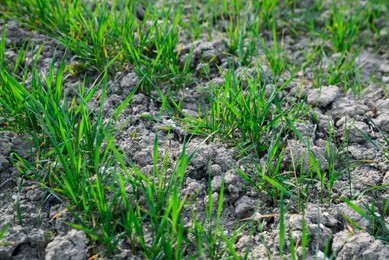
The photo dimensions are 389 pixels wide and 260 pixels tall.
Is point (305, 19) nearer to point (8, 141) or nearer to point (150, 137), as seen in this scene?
Answer: point (150, 137)

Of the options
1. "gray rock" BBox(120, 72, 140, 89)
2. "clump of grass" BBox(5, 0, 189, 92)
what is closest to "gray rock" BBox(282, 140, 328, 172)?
"clump of grass" BBox(5, 0, 189, 92)

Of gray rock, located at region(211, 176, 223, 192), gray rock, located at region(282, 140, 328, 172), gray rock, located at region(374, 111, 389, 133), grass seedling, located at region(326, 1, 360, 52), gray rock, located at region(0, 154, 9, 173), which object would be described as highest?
grass seedling, located at region(326, 1, 360, 52)

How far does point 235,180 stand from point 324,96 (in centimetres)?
74

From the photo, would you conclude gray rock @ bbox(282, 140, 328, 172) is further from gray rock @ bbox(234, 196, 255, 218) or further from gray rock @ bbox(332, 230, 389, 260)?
gray rock @ bbox(332, 230, 389, 260)

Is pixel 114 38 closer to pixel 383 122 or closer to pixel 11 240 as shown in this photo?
pixel 11 240

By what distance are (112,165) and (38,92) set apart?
430 mm

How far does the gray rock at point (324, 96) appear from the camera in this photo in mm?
2617

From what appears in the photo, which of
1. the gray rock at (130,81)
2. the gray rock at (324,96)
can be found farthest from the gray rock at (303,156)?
the gray rock at (130,81)

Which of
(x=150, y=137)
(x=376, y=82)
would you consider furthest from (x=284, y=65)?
(x=150, y=137)

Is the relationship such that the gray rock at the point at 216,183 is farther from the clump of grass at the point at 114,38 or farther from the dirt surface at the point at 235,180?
the clump of grass at the point at 114,38

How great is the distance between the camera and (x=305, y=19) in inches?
130

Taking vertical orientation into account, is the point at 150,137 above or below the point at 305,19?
below

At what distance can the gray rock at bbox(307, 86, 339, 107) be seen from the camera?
262cm

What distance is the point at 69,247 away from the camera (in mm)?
1884
